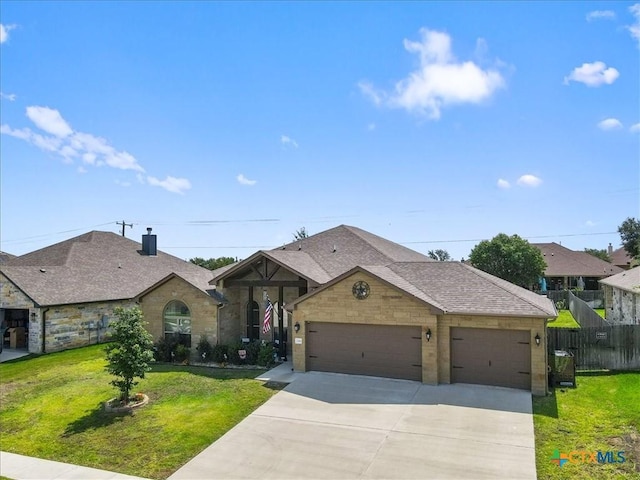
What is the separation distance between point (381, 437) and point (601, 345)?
34.0 feet

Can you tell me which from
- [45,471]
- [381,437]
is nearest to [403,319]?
[381,437]

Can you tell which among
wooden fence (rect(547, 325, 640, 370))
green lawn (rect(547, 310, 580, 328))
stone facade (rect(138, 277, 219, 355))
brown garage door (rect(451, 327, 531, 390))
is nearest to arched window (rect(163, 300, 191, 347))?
stone facade (rect(138, 277, 219, 355))

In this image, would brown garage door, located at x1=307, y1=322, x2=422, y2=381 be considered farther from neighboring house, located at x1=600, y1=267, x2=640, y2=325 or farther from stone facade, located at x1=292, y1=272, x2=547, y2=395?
neighboring house, located at x1=600, y1=267, x2=640, y2=325

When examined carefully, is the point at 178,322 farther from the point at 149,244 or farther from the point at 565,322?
the point at 565,322

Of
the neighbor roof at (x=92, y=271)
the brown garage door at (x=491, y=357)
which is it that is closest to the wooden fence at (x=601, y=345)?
the brown garage door at (x=491, y=357)

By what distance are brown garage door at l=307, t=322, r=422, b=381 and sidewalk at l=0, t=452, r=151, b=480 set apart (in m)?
8.81

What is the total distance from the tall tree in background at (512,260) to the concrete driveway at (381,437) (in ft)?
94.9

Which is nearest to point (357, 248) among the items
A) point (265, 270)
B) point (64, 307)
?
point (265, 270)

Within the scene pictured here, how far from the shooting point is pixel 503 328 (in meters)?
14.6

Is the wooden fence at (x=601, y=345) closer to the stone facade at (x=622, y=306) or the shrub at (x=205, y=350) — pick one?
the stone facade at (x=622, y=306)

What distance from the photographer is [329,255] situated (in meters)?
24.2

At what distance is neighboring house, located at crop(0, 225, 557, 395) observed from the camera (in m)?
14.8

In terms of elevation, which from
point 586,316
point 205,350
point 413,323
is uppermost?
point 413,323

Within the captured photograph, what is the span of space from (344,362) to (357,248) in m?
9.20
